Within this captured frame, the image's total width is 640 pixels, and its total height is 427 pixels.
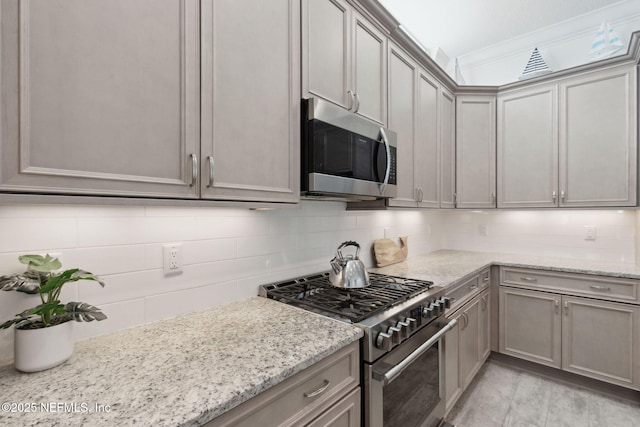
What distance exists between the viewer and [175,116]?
944 millimetres

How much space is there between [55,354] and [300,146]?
1.07m

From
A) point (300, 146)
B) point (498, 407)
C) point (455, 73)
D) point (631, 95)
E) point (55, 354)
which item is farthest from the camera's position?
point (455, 73)

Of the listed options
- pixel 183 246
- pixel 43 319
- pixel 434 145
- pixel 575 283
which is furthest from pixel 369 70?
pixel 575 283

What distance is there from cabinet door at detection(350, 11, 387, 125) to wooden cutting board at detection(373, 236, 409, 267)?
946mm

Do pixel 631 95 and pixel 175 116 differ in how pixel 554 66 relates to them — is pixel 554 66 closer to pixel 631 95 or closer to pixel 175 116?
pixel 631 95

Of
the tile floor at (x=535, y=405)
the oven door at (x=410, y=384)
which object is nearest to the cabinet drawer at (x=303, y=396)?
the oven door at (x=410, y=384)

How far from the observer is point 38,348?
0.81 meters

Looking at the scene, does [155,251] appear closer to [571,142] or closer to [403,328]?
[403,328]

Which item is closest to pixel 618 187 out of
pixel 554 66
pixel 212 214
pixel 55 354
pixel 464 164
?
pixel 464 164

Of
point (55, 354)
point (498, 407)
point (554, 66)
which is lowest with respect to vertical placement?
point (498, 407)

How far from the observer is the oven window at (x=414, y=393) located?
51.1 inches

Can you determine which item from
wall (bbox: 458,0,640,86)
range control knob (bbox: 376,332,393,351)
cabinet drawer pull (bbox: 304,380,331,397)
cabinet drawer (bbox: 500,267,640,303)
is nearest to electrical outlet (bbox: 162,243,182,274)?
cabinet drawer pull (bbox: 304,380,331,397)

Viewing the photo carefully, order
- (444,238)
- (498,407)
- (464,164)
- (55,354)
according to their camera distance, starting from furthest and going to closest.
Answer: (444,238), (464,164), (498,407), (55,354)

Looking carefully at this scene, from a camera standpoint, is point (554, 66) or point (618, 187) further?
point (554, 66)
